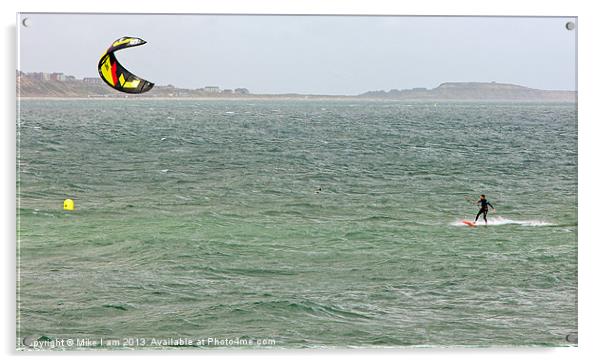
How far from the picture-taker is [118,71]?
16344 mm

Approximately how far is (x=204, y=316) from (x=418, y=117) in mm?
9964

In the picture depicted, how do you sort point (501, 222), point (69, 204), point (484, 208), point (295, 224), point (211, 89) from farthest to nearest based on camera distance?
point (211, 89), point (295, 224), point (69, 204), point (484, 208), point (501, 222)

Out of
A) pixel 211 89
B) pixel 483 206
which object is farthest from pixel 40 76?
pixel 483 206

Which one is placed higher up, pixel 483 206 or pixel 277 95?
pixel 277 95

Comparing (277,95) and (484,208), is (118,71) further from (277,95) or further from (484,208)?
(484,208)

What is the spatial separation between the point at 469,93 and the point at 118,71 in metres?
8.01

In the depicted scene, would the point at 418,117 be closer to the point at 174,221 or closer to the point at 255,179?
the point at 255,179

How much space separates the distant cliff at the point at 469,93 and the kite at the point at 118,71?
5.50 meters

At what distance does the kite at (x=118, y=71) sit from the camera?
15.9m

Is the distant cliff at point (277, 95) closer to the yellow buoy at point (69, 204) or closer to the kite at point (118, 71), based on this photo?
the kite at point (118, 71)

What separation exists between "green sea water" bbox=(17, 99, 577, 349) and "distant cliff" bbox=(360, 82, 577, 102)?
14.1 inches

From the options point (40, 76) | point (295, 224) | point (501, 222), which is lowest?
point (295, 224)

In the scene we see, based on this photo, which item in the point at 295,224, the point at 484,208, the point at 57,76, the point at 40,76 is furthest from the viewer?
the point at 295,224

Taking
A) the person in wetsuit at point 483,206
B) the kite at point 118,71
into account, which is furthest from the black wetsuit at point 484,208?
the kite at point 118,71
